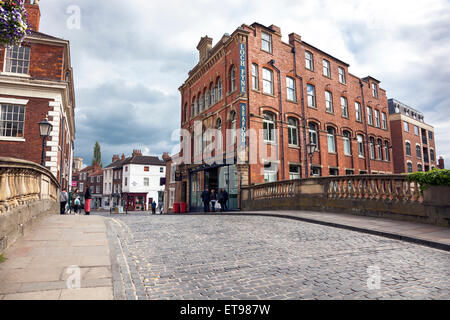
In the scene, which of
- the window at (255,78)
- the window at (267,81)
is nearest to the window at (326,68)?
the window at (267,81)

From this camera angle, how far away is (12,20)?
19.6 feet

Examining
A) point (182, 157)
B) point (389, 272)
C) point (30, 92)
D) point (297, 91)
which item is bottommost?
point (389, 272)

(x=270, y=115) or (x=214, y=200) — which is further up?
(x=270, y=115)

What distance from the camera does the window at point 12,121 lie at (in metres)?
16.2

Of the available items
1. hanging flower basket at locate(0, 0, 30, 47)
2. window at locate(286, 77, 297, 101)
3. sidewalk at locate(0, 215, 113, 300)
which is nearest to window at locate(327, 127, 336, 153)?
window at locate(286, 77, 297, 101)

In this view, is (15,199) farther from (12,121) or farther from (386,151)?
Answer: (386,151)

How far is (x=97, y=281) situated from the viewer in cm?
347

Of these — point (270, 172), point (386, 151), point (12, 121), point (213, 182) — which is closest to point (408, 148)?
point (386, 151)

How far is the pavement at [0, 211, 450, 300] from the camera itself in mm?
3283

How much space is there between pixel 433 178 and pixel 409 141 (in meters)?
35.8

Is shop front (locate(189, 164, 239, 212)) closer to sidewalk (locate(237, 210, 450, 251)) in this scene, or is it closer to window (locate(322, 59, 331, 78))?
sidewalk (locate(237, 210, 450, 251))
